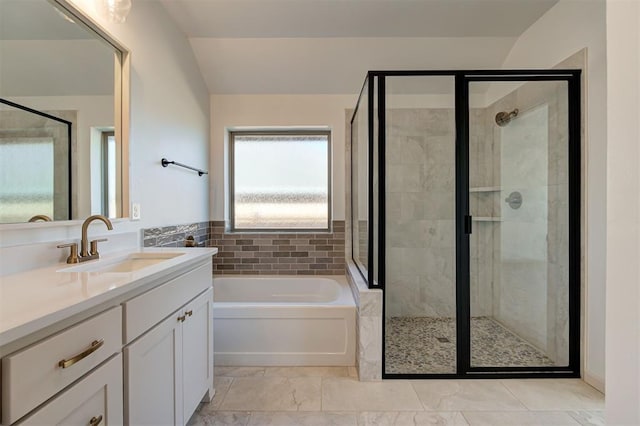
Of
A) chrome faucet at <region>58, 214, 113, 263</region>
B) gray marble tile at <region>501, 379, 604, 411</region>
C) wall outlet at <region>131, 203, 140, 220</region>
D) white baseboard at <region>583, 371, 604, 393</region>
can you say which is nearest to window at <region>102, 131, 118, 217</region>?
wall outlet at <region>131, 203, 140, 220</region>

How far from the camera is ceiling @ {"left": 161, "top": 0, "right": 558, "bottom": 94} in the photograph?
91.5 inches

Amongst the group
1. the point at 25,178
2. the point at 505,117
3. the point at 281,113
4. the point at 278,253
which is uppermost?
the point at 281,113

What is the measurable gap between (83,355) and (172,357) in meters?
0.54

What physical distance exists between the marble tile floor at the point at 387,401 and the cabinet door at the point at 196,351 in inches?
9.0

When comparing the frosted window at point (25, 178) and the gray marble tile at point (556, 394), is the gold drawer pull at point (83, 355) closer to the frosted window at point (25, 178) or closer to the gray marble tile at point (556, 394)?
the frosted window at point (25, 178)

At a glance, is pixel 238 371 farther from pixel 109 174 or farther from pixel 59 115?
pixel 59 115

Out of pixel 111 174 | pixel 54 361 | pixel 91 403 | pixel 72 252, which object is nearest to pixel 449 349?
pixel 91 403

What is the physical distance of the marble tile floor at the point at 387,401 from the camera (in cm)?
164

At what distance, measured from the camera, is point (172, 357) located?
4.22 feet

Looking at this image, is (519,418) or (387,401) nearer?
(519,418)

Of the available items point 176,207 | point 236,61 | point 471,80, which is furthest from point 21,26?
point 471,80

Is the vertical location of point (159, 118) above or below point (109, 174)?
above

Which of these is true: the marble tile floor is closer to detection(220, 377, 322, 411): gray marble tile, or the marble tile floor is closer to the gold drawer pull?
detection(220, 377, 322, 411): gray marble tile

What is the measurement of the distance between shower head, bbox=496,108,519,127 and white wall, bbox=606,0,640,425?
213cm
